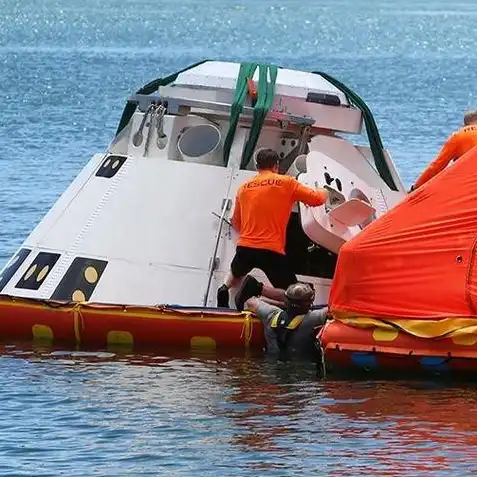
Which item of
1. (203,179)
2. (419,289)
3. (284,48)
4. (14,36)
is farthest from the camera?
(14,36)

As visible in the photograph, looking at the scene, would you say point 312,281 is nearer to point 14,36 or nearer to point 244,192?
point 244,192

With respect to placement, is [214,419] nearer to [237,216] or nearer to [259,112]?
[237,216]

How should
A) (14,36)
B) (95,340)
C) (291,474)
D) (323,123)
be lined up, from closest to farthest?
(291,474) < (95,340) < (323,123) < (14,36)

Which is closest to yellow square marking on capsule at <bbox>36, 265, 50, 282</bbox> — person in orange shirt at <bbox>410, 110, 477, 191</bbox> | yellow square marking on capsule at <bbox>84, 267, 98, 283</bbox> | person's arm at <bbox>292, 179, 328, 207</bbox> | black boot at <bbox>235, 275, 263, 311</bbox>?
yellow square marking on capsule at <bbox>84, 267, 98, 283</bbox>

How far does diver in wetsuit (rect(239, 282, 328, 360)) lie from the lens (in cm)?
1527

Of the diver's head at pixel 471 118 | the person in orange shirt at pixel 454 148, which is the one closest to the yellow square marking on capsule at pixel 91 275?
the person in orange shirt at pixel 454 148

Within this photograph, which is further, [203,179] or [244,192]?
[203,179]

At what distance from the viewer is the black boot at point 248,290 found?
51.6ft

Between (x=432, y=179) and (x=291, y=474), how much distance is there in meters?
3.86

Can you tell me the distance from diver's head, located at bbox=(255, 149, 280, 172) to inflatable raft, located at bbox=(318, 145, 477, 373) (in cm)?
148

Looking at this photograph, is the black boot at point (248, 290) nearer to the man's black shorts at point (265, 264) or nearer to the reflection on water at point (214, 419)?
the man's black shorts at point (265, 264)

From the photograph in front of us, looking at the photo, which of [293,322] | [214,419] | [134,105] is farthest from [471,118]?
[214,419]

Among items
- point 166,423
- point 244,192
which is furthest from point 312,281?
point 166,423

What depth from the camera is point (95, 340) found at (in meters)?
15.8
